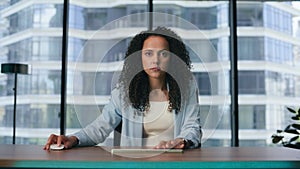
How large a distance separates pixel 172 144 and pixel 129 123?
0.20 meters

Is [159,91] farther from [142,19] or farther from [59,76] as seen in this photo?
[59,76]

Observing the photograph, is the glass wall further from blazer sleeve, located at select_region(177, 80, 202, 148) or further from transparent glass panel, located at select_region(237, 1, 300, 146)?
blazer sleeve, located at select_region(177, 80, 202, 148)

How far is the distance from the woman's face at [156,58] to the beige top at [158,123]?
115mm

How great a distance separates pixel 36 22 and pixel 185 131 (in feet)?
11.4

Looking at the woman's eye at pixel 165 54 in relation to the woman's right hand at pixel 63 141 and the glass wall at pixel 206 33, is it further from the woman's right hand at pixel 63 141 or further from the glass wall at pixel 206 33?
the glass wall at pixel 206 33

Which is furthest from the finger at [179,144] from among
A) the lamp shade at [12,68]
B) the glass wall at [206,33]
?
the lamp shade at [12,68]

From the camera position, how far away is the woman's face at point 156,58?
1.34m

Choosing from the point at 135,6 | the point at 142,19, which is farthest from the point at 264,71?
the point at 142,19

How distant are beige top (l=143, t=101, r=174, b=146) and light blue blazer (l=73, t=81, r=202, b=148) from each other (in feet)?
0.06

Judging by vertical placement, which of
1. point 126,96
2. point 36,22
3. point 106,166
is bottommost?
point 106,166

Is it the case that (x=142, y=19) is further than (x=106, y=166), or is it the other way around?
(x=142, y=19)

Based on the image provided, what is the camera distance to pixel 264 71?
4508 mm

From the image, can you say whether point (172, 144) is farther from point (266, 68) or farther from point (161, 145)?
point (266, 68)

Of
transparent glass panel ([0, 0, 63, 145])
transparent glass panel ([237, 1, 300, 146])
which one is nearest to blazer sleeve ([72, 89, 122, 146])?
transparent glass panel ([0, 0, 63, 145])
